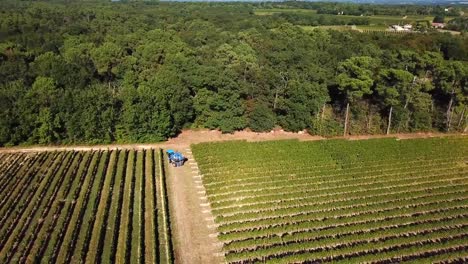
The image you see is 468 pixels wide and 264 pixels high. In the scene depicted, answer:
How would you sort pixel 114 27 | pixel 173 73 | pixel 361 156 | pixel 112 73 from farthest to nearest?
pixel 114 27
pixel 112 73
pixel 173 73
pixel 361 156

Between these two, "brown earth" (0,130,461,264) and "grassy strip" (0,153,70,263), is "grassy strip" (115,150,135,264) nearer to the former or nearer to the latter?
"brown earth" (0,130,461,264)

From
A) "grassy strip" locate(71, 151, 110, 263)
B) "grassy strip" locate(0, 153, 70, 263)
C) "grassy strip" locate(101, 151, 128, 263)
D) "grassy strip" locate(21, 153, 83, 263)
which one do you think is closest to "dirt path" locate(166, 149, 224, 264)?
"grassy strip" locate(101, 151, 128, 263)

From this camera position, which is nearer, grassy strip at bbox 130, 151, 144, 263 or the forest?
grassy strip at bbox 130, 151, 144, 263

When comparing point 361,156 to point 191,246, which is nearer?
point 191,246

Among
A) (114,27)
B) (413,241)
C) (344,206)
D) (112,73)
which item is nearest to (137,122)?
(112,73)

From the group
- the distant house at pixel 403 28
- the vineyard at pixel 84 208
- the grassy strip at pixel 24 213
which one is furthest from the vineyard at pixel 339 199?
the distant house at pixel 403 28

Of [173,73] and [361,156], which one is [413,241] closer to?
[361,156]
